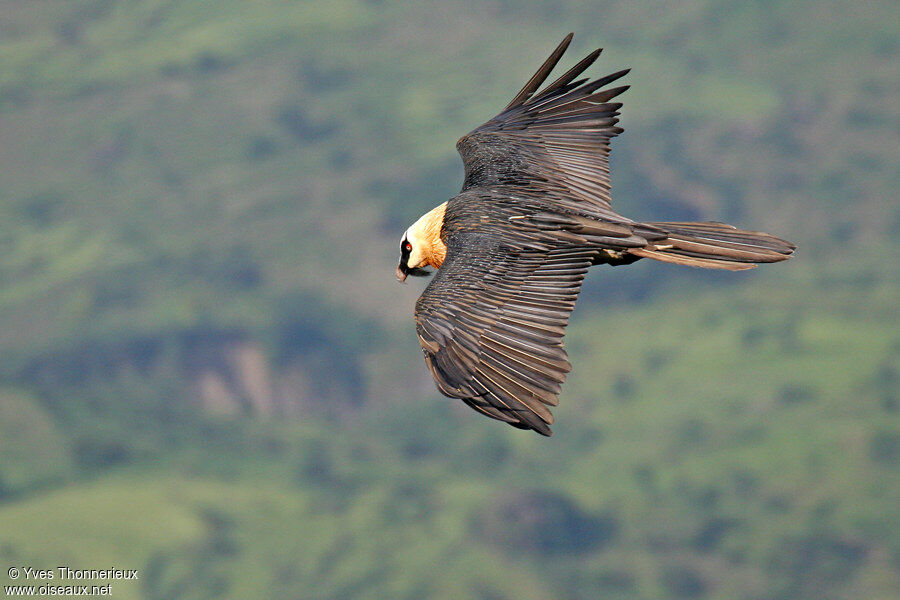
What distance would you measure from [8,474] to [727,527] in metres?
104

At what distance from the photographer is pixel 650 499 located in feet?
647

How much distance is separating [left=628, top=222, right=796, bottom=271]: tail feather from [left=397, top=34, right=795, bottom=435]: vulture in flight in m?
0.02

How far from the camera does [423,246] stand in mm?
19578

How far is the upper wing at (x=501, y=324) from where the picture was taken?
14906mm

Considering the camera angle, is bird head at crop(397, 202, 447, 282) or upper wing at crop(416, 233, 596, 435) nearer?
upper wing at crop(416, 233, 596, 435)

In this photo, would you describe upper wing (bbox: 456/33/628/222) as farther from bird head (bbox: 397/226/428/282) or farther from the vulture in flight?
bird head (bbox: 397/226/428/282)

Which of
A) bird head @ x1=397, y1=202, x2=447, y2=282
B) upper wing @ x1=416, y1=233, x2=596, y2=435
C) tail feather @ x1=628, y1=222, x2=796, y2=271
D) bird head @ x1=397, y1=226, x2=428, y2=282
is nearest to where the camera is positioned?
upper wing @ x1=416, y1=233, x2=596, y2=435

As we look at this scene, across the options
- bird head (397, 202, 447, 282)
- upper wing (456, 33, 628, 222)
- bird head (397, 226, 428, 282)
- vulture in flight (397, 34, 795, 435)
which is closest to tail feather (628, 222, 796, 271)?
vulture in flight (397, 34, 795, 435)

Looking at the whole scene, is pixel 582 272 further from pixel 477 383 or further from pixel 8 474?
→ pixel 8 474

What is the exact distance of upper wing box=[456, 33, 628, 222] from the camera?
65.2 ft

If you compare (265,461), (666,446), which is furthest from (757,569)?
(265,461)

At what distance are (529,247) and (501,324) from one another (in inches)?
65.1

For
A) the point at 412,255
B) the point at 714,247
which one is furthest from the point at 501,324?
the point at 412,255

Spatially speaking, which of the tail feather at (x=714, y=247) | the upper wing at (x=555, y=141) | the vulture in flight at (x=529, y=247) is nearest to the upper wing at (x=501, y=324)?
the vulture in flight at (x=529, y=247)
